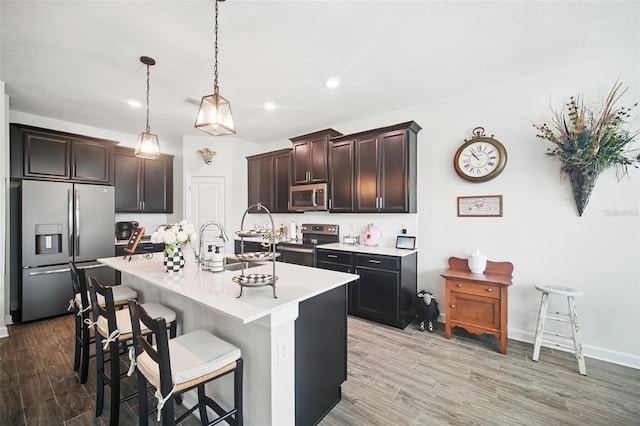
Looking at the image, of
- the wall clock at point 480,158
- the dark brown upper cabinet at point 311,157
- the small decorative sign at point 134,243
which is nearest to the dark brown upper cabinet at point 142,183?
the small decorative sign at point 134,243

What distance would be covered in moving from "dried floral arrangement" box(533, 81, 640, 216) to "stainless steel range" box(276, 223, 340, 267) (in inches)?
115

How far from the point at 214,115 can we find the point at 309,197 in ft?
8.81

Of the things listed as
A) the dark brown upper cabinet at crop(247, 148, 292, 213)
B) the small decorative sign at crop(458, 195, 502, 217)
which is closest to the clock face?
the small decorative sign at crop(458, 195, 502, 217)

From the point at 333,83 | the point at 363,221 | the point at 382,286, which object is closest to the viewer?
the point at 333,83

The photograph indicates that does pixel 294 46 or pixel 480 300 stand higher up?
pixel 294 46

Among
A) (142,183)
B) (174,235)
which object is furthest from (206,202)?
(174,235)

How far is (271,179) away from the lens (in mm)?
5070

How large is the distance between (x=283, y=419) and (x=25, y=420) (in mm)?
1879

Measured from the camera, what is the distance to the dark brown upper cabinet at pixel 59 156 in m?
3.60

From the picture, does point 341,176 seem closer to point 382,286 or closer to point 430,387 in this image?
point 382,286

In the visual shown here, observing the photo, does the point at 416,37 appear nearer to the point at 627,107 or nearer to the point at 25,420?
the point at 627,107

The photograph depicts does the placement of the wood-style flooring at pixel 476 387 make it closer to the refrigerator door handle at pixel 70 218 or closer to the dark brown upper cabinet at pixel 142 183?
the refrigerator door handle at pixel 70 218

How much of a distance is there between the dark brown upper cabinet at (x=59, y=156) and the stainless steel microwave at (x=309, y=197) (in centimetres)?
297

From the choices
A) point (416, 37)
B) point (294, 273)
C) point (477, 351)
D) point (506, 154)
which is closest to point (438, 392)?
point (477, 351)
